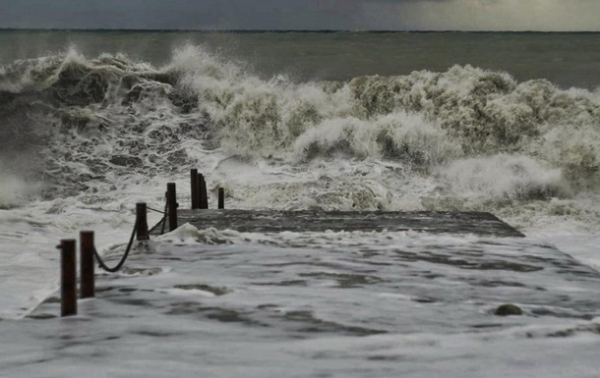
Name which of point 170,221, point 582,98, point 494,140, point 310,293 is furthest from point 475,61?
point 310,293

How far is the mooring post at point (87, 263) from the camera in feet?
25.0

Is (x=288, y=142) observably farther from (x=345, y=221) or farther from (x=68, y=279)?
(x=68, y=279)

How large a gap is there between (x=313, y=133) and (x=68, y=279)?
1959cm

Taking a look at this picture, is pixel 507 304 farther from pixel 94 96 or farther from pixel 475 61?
pixel 475 61

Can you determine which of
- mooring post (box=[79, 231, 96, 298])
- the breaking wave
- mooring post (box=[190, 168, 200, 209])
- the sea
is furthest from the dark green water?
mooring post (box=[79, 231, 96, 298])

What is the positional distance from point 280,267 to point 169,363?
3678mm

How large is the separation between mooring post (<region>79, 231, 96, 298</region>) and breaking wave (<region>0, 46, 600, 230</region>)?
13.1 m

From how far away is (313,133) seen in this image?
2653 centimetres

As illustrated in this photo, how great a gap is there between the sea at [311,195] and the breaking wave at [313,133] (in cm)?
7

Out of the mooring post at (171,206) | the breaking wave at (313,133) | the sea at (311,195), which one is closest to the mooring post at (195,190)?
the sea at (311,195)

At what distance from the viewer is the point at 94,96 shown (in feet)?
96.8

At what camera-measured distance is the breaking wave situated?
22938 mm

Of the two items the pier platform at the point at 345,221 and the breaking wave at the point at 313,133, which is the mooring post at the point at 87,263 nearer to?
the pier platform at the point at 345,221

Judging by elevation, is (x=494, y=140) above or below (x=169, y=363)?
above
